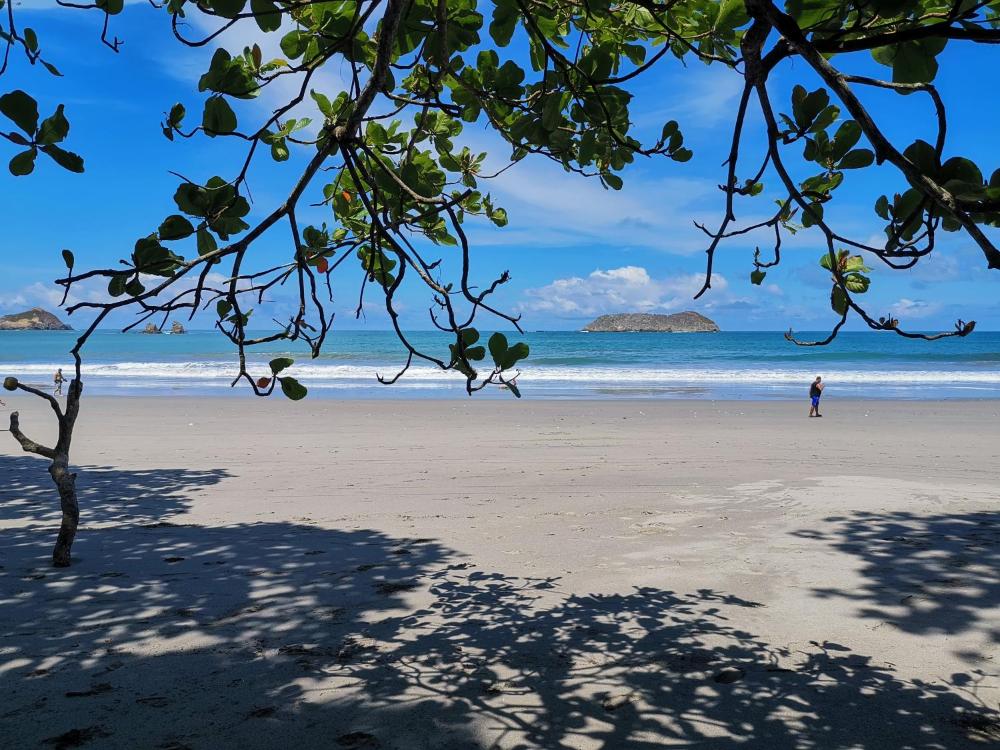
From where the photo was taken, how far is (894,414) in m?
18.6

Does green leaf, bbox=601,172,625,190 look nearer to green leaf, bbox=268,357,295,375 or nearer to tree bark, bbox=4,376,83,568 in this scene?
green leaf, bbox=268,357,295,375

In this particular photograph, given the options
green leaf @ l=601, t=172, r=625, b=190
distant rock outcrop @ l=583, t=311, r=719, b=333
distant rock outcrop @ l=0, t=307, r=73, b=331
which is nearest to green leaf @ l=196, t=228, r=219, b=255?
green leaf @ l=601, t=172, r=625, b=190

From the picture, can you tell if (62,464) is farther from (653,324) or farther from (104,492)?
(653,324)

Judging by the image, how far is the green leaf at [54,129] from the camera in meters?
1.75

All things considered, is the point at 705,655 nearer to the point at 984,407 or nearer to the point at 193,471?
the point at 193,471

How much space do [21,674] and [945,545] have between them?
610 centimetres

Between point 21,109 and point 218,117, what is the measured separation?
19.6 inches

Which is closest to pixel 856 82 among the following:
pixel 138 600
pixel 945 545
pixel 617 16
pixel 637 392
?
pixel 617 16

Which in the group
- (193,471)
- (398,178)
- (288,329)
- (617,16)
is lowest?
(193,471)

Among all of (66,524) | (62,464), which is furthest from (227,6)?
(66,524)

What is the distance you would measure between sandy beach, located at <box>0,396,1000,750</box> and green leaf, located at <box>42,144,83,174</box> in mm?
2187

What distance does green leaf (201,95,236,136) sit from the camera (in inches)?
80.6

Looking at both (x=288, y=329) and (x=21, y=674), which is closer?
(x=288, y=329)

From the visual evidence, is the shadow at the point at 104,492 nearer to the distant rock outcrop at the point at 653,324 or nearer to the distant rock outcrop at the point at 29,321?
the distant rock outcrop at the point at 653,324
